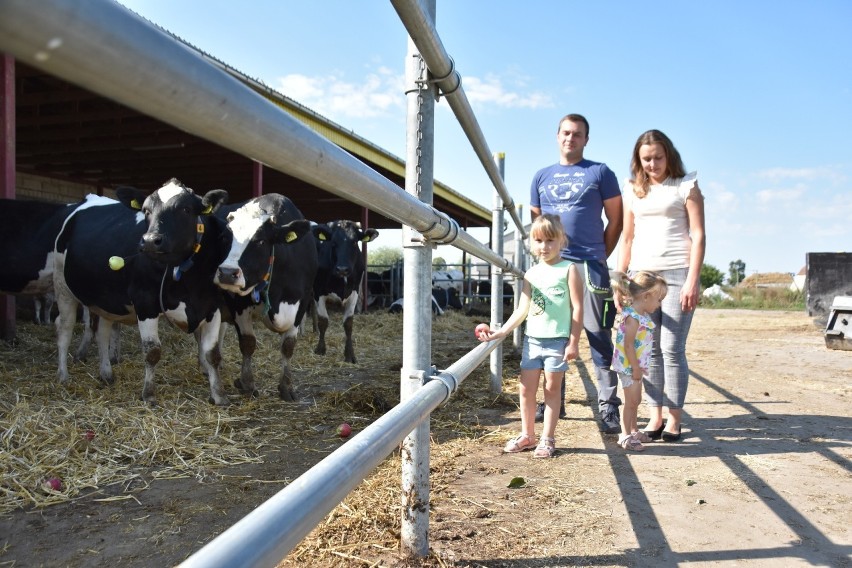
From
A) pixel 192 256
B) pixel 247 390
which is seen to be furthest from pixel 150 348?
pixel 247 390

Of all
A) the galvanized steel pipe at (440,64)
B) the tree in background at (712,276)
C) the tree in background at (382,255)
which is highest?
the tree in background at (382,255)

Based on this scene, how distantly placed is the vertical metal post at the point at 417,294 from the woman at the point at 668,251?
2.11 meters

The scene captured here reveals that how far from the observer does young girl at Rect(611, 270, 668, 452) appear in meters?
3.43

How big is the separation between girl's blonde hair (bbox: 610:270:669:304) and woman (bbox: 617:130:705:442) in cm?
15

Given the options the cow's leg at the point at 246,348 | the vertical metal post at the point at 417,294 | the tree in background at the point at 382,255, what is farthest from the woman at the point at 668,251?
the tree in background at the point at 382,255

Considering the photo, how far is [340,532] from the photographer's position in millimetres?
2150

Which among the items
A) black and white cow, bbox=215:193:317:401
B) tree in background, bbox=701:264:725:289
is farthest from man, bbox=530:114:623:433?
tree in background, bbox=701:264:725:289

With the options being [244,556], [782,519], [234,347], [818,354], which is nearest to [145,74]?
[244,556]

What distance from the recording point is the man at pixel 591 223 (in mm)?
3807

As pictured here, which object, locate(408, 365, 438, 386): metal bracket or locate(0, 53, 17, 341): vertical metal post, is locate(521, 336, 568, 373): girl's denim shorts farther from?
locate(0, 53, 17, 341): vertical metal post

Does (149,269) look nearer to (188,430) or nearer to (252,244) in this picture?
(252,244)

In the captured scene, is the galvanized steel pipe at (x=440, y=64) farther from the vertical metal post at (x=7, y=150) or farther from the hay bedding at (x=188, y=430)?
the vertical metal post at (x=7, y=150)

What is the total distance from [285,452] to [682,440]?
2.25 meters

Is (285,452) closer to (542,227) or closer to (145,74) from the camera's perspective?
(542,227)
